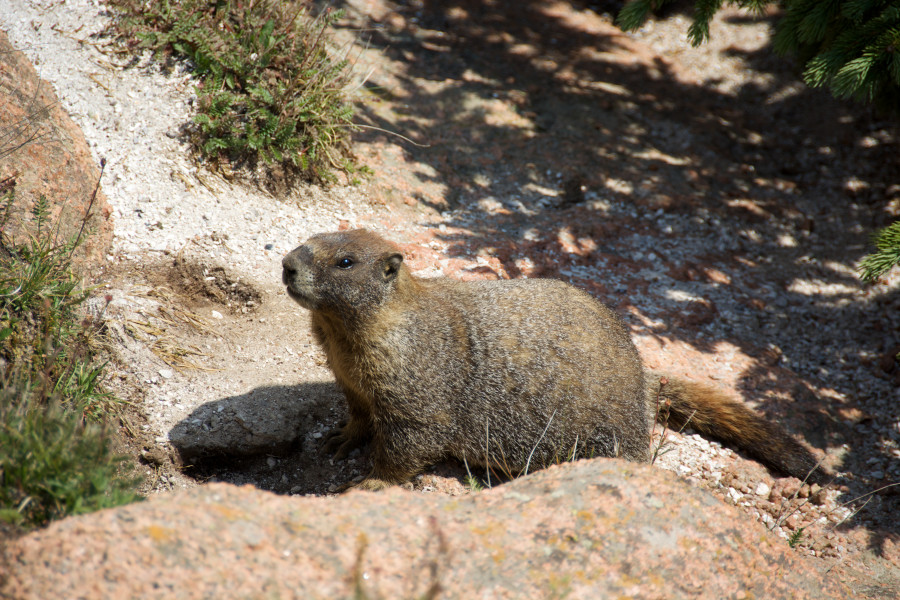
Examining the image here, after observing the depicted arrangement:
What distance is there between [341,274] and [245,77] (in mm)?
3587

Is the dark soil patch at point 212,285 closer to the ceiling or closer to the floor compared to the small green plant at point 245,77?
closer to the floor

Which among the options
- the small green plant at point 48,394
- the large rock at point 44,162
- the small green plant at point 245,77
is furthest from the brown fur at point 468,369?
the small green plant at point 245,77

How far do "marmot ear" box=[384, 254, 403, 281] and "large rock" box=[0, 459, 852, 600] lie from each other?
1.78m

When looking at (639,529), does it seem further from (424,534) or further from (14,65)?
(14,65)

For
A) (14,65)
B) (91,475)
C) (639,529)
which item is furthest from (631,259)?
(14,65)

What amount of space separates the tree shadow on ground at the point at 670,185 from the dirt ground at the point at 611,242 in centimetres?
3

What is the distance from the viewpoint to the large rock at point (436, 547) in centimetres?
220

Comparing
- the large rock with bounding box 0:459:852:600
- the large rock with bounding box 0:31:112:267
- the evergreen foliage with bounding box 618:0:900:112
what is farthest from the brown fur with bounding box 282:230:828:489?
the evergreen foliage with bounding box 618:0:900:112

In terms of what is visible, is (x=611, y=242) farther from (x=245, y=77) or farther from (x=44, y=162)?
(x=44, y=162)

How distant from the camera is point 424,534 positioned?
2.67m

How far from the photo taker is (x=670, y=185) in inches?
317

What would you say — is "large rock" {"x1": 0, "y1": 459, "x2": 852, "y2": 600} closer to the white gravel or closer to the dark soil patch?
the dark soil patch

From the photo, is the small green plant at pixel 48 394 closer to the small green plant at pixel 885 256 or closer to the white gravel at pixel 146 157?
the white gravel at pixel 146 157

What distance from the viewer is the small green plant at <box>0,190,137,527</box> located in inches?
97.0
